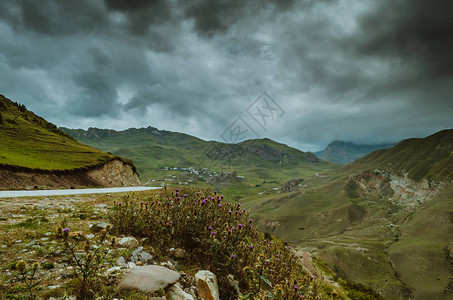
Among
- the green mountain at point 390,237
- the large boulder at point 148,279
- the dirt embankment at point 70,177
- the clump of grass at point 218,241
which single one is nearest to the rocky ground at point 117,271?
the large boulder at point 148,279

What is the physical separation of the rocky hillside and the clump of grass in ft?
86.9

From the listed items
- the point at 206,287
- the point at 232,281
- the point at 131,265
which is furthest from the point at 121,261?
the point at 232,281

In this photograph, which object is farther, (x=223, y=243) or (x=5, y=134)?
(x=5, y=134)

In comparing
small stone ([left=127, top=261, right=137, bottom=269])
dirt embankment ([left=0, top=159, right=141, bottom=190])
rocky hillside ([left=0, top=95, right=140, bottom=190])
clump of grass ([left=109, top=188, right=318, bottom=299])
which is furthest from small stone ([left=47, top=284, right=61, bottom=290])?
rocky hillside ([left=0, top=95, right=140, bottom=190])

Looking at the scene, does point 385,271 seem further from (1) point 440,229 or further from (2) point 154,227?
(2) point 154,227

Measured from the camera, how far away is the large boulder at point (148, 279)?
11.8ft

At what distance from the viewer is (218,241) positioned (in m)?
4.79

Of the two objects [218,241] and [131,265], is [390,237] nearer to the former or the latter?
[218,241]

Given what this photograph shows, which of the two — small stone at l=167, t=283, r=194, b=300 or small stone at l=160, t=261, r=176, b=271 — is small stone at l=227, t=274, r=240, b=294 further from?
small stone at l=160, t=261, r=176, b=271

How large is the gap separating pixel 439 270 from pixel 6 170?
16585 centimetres

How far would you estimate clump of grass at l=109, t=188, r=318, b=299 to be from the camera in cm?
462

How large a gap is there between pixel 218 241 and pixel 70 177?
113ft

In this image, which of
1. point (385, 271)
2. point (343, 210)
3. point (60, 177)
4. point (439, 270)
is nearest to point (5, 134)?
point (60, 177)

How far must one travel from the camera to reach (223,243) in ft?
15.7
